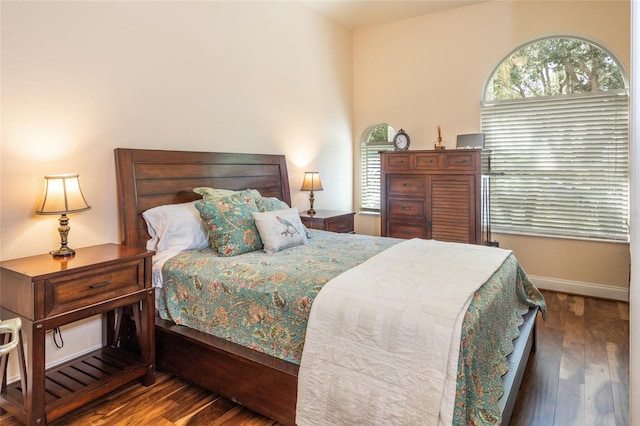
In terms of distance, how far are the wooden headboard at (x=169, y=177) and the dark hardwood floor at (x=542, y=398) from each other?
3.33ft

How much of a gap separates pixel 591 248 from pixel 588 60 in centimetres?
185

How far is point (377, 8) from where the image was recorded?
4602 millimetres

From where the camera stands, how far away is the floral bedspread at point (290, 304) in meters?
1.61

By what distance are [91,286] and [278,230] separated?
116cm

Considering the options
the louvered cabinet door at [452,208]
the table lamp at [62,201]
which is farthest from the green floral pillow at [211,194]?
the louvered cabinet door at [452,208]

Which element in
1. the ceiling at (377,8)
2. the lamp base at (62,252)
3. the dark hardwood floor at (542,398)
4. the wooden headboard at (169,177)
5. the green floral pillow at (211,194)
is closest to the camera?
the dark hardwood floor at (542,398)

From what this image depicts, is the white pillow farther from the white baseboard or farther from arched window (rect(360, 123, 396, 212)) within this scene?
the white baseboard

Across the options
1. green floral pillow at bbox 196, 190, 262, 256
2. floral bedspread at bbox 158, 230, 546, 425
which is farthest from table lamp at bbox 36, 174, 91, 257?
green floral pillow at bbox 196, 190, 262, 256

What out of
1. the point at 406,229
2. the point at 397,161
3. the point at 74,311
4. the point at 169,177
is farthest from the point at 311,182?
the point at 74,311

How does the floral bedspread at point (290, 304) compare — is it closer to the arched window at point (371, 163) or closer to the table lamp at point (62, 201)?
the table lamp at point (62, 201)

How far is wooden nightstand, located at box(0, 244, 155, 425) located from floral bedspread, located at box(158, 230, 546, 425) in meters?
0.22

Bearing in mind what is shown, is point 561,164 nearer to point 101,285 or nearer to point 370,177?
point 370,177

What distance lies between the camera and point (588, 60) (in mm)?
3967

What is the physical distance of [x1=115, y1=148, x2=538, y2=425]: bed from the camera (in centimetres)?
196
